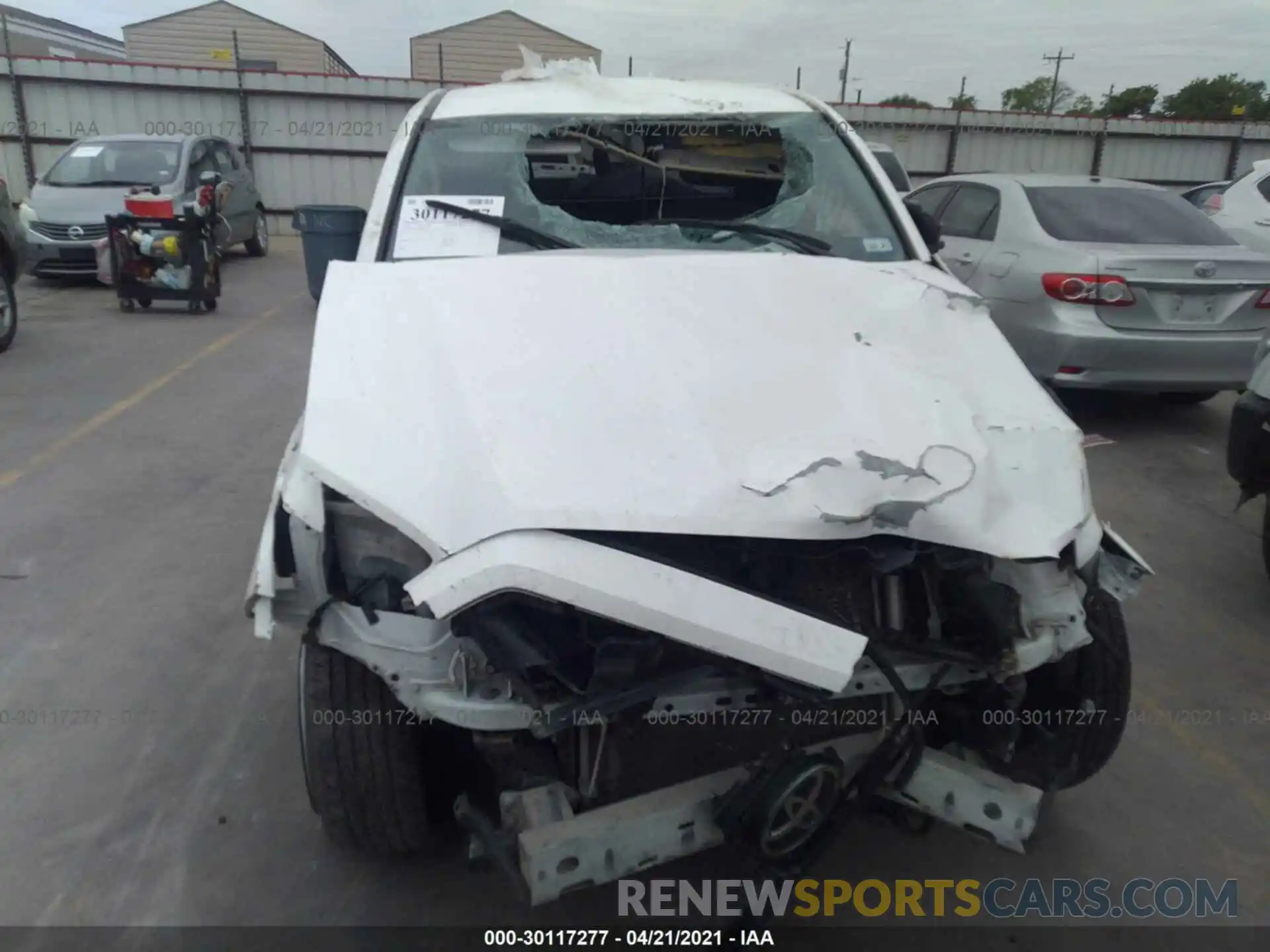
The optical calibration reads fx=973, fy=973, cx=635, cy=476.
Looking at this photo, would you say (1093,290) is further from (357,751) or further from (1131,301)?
(357,751)

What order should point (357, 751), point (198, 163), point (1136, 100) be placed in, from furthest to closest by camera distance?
point (1136, 100) → point (198, 163) → point (357, 751)

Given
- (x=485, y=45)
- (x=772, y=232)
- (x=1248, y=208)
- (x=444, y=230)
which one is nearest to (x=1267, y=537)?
(x=772, y=232)

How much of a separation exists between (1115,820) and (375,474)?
91.0 inches

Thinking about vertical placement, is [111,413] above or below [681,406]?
below

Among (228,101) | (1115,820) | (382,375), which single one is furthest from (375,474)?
(228,101)

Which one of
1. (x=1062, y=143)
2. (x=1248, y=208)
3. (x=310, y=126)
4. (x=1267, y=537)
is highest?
(x=1062, y=143)

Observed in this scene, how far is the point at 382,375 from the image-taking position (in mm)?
2416

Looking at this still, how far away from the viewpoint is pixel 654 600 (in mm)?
1822

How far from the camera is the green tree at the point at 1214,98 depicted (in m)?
44.3

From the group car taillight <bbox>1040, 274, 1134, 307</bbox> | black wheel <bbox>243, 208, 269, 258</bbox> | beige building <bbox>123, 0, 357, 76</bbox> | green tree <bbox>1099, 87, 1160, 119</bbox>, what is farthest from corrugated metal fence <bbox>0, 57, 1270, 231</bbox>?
green tree <bbox>1099, 87, 1160, 119</bbox>

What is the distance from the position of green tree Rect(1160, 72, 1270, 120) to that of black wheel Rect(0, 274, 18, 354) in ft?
157

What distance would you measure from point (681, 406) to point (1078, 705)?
131 centimetres

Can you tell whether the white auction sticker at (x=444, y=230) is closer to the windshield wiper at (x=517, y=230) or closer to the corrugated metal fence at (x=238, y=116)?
the windshield wiper at (x=517, y=230)

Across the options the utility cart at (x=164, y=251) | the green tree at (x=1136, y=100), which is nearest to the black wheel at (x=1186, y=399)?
the utility cart at (x=164, y=251)
